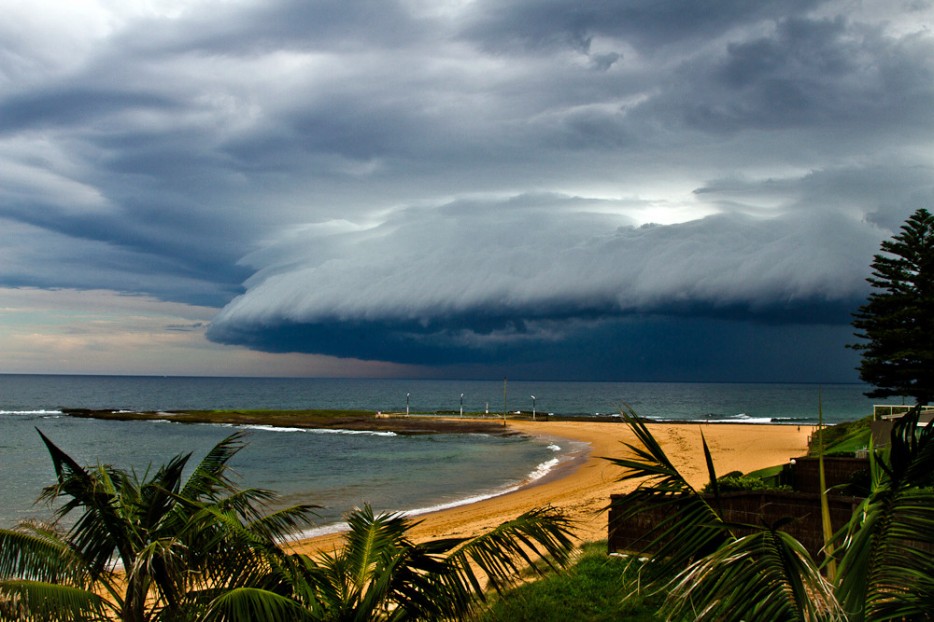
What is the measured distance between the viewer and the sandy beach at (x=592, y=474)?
2005cm

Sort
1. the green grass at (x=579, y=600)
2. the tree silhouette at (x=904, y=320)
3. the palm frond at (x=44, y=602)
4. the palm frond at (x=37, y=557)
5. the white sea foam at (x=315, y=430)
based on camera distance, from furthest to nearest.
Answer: the white sea foam at (x=315, y=430) < the tree silhouette at (x=904, y=320) < the green grass at (x=579, y=600) < the palm frond at (x=37, y=557) < the palm frond at (x=44, y=602)

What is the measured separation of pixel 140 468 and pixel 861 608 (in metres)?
42.7

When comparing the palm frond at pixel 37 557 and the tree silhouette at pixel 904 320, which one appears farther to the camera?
the tree silhouette at pixel 904 320

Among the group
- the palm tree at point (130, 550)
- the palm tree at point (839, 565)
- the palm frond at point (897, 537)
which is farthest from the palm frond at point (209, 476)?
the palm frond at point (897, 537)

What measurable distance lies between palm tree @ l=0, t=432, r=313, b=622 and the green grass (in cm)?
358

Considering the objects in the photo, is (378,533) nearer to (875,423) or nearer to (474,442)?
(875,423)

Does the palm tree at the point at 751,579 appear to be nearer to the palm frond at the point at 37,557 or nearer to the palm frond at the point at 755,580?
the palm frond at the point at 755,580

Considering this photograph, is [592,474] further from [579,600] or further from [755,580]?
[755,580]

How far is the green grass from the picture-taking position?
9.62 m

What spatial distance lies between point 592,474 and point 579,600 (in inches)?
1011

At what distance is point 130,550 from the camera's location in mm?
6883

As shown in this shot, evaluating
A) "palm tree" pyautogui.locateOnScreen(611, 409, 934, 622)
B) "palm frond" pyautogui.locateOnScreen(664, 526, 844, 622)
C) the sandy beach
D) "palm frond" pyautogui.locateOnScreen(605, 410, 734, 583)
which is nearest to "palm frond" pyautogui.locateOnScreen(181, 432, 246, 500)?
the sandy beach

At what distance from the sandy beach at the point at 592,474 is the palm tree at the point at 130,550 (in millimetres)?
3365

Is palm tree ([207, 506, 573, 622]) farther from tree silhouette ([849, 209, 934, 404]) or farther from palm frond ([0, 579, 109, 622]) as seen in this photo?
tree silhouette ([849, 209, 934, 404])
